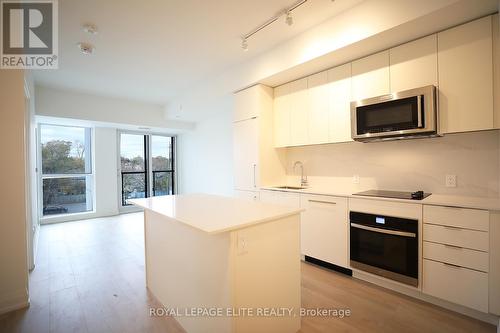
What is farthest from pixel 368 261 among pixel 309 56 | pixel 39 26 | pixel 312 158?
pixel 39 26

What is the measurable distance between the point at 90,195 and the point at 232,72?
499 centimetres

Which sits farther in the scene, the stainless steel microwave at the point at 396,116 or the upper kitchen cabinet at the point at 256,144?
the upper kitchen cabinet at the point at 256,144

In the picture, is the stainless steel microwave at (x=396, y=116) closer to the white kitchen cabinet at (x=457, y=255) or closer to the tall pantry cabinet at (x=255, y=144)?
the white kitchen cabinet at (x=457, y=255)

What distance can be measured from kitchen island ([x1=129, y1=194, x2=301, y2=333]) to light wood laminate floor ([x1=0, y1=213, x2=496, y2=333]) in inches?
11.9

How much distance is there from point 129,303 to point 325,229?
7.24ft

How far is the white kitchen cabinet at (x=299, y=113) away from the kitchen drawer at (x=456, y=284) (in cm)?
195

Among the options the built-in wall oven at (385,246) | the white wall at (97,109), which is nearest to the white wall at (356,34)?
the built-in wall oven at (385,246)

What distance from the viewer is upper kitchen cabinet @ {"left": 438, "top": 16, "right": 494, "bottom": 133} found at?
6.54 ft

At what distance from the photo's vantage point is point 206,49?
3.24m

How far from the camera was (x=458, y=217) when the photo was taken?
196cm

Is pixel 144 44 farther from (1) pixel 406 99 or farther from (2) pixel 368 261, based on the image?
(2) pixel 368 261

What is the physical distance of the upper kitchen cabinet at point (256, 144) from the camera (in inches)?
142

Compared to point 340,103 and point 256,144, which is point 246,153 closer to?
point 256,144

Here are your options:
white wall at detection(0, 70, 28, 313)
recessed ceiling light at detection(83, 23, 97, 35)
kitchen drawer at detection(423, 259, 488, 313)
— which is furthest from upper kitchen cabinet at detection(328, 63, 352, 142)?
white wall at detection(0, 70, 28, 313)
